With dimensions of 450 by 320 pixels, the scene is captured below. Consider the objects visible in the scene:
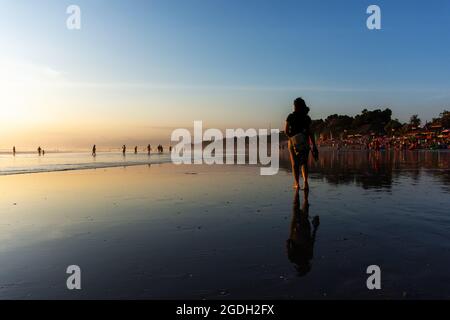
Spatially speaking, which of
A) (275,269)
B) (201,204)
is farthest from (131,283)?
(201,204)

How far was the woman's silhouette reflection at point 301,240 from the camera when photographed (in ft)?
12.9

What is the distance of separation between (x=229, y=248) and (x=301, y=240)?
105cm

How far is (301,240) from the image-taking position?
492cm

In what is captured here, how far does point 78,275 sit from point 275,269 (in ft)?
6.61

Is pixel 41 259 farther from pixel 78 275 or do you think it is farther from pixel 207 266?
pixel 207 266

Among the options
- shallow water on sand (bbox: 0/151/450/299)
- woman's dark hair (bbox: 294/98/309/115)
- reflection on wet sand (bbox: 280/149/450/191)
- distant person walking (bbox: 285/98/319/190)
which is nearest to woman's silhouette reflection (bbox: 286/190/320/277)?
shallow water on sand (bbox: 0/151/450/299)

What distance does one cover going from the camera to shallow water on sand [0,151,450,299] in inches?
130

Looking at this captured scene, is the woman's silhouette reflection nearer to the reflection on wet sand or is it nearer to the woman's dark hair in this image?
the woman's dark hair

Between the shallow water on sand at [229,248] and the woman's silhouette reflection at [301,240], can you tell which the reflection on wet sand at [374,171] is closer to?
the shallow water on sand at [229,248]

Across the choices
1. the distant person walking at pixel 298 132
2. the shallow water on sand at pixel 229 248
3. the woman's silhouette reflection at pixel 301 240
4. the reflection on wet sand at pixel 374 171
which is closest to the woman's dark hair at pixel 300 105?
the distant person walking at pixel 298 132

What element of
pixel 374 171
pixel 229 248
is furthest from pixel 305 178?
pixel 374 171

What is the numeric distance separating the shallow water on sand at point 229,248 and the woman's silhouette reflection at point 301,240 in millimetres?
16

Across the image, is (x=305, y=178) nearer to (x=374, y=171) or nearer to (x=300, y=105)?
(x=300, y=105)

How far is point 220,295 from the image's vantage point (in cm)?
314
